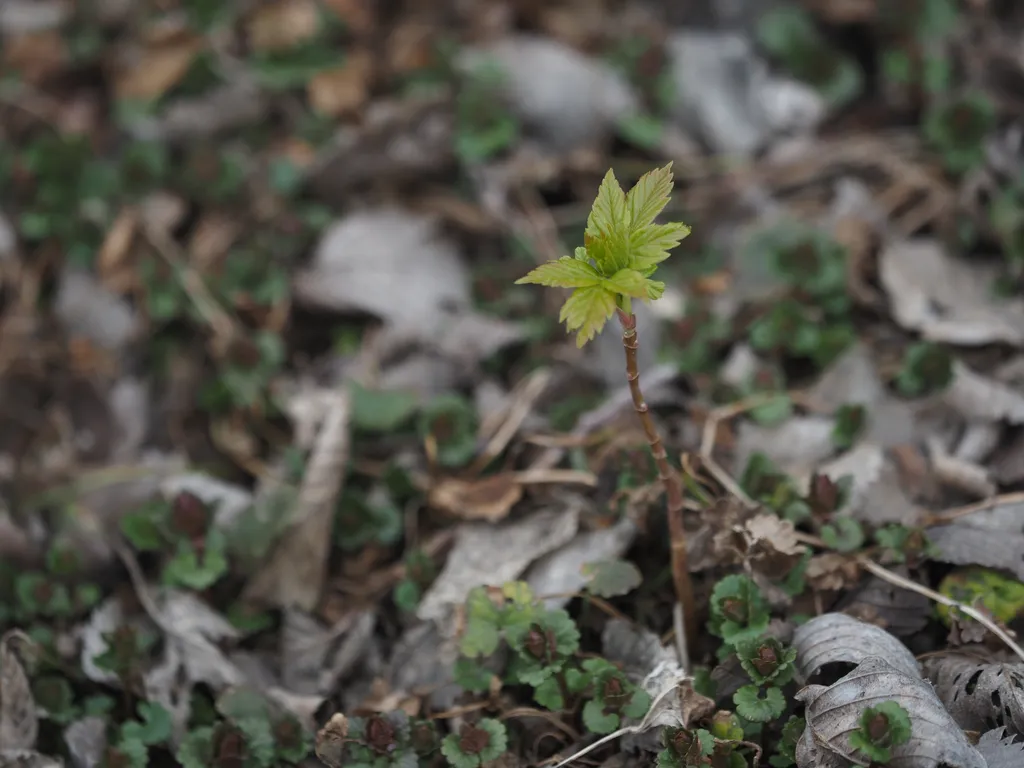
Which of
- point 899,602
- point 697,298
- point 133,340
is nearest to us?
point 899,602

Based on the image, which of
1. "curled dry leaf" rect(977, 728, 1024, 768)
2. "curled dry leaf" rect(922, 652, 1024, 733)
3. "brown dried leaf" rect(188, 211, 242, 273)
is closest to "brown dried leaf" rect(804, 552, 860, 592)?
"curled dry leaf" rect(922, 652, 1024, 733)

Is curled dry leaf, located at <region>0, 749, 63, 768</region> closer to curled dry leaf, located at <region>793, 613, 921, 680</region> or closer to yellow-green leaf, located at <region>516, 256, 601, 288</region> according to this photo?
yellow-green leaf, located at <region>516, 256, 601, 288</region>

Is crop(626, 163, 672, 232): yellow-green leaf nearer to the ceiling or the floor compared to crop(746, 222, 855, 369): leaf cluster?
nearer to the ceiling

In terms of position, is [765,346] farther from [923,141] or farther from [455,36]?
[455,36]

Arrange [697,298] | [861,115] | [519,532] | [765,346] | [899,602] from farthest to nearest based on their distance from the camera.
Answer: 1. [861,115]
2. [697,298]
3. [765,346]
4. [519,532]
5. [899,602]

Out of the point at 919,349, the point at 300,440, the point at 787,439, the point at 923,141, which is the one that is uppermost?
the point at 923,141

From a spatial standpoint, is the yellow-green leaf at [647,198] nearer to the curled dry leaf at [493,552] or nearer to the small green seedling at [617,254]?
the small green seedling at [617,254]

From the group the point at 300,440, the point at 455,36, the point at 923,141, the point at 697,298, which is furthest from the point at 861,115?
the point at 300,440
